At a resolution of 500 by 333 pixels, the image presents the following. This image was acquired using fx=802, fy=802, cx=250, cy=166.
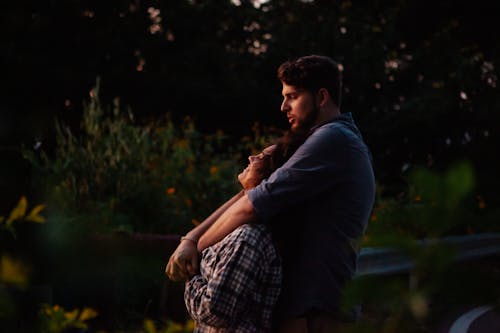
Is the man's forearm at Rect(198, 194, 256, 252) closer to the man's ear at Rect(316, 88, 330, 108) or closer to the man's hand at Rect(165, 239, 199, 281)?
the man's hand at Rect(165, 239, 199, 281)

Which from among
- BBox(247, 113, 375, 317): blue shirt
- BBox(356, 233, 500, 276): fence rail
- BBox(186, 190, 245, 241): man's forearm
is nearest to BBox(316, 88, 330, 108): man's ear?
BBox(247, 113, 375, 317): blue shirt

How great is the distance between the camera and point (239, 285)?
259 centimetres

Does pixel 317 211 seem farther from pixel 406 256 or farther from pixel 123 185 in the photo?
pixel 123 185

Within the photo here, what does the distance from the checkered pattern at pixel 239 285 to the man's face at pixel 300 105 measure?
0.48 m

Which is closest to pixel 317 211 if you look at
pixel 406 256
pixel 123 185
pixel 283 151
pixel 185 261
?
pixel 283 151

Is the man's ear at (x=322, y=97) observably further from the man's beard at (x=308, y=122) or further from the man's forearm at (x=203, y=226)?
the man's forearm at (x=203, y=226)

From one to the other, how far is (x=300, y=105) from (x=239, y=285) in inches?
28.1

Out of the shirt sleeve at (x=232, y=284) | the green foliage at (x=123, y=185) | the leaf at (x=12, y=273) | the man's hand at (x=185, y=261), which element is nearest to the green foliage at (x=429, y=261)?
the leaf at (x=12, y=273)

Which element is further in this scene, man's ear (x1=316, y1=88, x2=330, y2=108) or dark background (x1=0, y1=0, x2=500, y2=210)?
dark background (x1=0, y1=0, x2=500, y2=210)

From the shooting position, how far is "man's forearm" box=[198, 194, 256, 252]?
267 cm

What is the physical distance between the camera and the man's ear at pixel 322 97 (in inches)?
115

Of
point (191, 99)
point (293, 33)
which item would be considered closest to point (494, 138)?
point (293, 33)

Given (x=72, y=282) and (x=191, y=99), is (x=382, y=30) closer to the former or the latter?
(x=191, y=99)

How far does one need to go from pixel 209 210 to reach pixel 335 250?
241 inches
